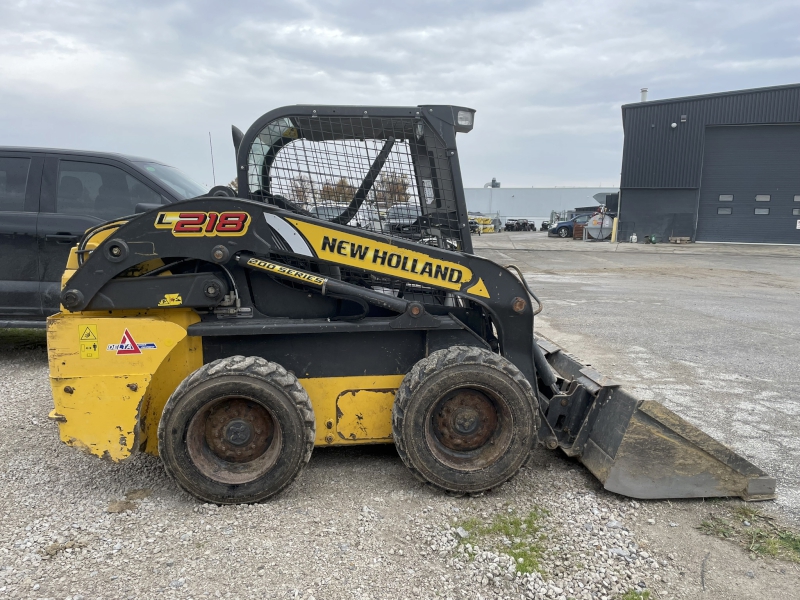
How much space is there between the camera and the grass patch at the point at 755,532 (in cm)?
292

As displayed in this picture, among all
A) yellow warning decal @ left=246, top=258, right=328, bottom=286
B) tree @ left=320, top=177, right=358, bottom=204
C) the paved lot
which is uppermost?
tree @ left=320, top=177, right=358, bottom=204

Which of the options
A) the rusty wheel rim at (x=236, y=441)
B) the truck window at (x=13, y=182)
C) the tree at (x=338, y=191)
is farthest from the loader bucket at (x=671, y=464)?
the truck window at (x=13, y=182)

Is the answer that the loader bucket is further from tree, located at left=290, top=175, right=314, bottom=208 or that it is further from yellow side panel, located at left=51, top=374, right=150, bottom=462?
yellow side panel, located at left=51, top=374, right=150, bottom=462


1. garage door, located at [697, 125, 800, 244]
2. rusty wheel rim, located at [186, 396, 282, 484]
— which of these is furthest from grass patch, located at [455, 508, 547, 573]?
garage door, located at [697, 125, 800, 244]

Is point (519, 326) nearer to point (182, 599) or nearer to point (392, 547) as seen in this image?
point (392, 547)

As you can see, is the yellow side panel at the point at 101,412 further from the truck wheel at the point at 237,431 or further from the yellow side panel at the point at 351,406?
the yellow side panel at the point at 351,406

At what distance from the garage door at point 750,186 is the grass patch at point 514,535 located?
29694 millimetres

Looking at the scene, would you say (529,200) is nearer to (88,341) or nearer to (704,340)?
(704,340)

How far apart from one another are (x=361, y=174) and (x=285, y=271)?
2.58ft

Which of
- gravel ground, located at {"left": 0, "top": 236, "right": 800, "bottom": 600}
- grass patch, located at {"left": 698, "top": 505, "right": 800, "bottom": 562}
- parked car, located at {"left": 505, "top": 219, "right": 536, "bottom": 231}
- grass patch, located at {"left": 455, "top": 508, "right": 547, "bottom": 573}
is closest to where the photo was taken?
gravel ground, located at {"left": 0, "top": 236, "right": 800, "bottom": 600}

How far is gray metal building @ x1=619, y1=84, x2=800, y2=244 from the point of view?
27391 mm

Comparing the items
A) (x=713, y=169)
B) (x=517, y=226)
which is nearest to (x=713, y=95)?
(x=713, y=169)

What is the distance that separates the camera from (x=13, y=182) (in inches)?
223

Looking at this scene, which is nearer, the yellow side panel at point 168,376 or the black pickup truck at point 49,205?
the yellow side panel at point 168,376
